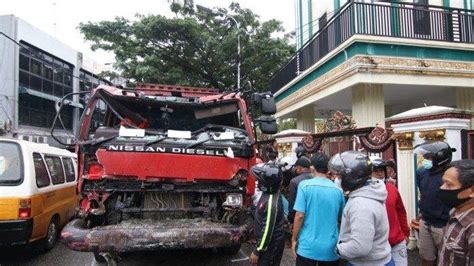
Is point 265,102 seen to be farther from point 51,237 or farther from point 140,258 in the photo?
point 51,237

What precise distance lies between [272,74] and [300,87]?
5.16m

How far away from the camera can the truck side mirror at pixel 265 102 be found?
19.5 feet

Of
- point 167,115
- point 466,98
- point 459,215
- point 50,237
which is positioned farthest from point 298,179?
point 466,98

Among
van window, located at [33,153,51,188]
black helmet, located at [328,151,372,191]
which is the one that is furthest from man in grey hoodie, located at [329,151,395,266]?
van window, located at [33,153,51,188]

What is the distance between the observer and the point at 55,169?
714 centimetres

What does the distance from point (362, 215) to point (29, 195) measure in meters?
4.46

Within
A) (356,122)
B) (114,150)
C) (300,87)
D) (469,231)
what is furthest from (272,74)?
(469,231)

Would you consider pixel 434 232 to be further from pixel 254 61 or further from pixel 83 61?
pixel 83 61

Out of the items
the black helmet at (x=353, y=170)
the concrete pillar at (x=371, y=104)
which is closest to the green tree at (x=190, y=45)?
the concrete pillar at (x=371, y=104)

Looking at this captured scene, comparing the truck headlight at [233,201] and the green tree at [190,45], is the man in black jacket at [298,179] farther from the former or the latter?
the green tree at [190,45]

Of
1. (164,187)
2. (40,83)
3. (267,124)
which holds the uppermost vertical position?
(40,83)

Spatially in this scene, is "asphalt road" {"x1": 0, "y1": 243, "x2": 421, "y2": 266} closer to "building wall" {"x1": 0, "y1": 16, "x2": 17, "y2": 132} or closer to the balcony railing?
the balcony railing

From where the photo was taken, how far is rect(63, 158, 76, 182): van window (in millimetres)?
7828

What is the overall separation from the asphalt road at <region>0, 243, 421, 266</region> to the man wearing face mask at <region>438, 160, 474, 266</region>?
378 cm
